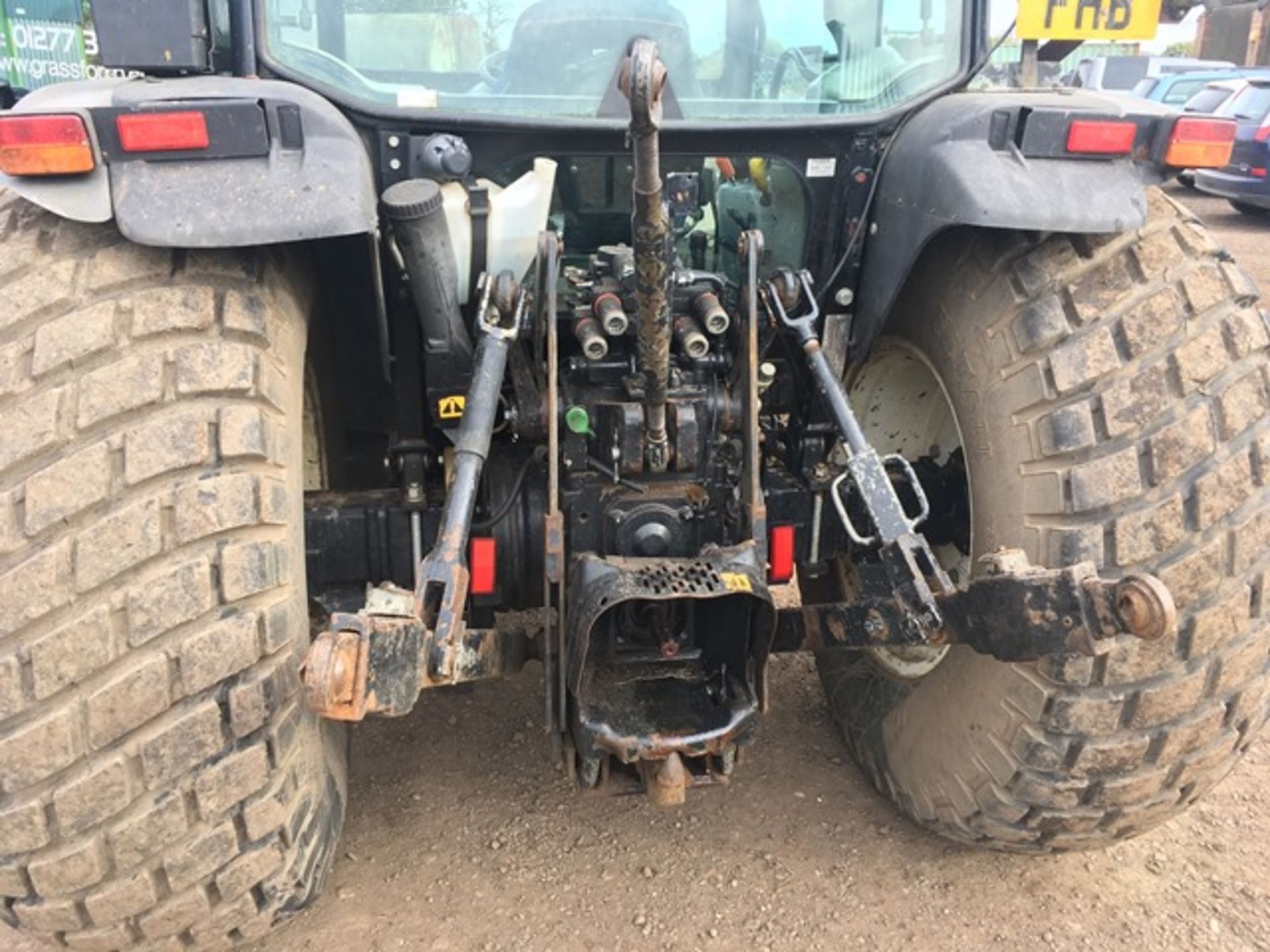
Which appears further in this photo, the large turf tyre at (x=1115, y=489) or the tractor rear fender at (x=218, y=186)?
the large turf tyre at (x=1115, y=489)

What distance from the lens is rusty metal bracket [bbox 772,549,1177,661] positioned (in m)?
Result: 1.81

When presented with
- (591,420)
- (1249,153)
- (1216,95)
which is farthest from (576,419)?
(1216,95)

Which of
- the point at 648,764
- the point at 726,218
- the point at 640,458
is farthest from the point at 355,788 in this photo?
the point at 726,218

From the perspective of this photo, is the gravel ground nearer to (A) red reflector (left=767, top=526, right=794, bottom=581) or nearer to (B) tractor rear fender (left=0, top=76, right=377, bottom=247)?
(A) red reflector (left=767, top=526, right=794, bottom=581)

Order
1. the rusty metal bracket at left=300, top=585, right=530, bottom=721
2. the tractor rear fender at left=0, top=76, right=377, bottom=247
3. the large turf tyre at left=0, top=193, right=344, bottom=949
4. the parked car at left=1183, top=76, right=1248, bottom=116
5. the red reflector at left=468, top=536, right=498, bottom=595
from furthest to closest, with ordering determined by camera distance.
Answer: the parked car at left=1183, top=76, right=1248, bottom=116
the red reflector at left=468, top=536, right=498, bottom=595
the tractor rear fender at left=0, top=76, right=377, bottom=247
the large turf tyre at left=0, top=193, right=344, bottom=949
the rusty metal bracket at left=300, top=585, right=530, bottom=721

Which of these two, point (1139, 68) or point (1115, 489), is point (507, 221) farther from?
point (1139, 68)

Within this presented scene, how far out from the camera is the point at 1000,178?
2.27 metres

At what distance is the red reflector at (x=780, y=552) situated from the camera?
8.76 feet

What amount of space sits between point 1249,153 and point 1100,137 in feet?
41.6

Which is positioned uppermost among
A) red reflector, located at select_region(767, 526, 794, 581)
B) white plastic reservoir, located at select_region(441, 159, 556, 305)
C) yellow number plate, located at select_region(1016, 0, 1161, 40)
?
yellow number plate, located at select_region(1016, 0, 1161, 40)

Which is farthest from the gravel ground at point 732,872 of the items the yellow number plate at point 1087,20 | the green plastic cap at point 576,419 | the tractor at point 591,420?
the yellow number plate at point 1087,20

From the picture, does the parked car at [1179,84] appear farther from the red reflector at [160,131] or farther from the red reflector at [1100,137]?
the red reflector at [160,131]

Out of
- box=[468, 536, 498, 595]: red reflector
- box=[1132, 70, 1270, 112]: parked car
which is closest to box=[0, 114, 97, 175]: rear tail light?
box=[468, 536, 498, 595]: red reflector

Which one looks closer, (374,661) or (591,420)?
(374,661)
